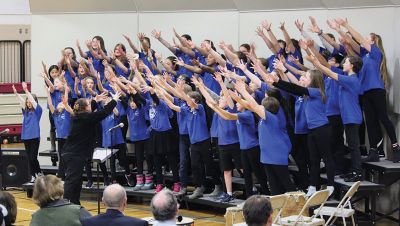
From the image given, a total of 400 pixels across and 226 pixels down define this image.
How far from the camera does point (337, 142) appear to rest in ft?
33.4

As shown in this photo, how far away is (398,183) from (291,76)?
2.19 m

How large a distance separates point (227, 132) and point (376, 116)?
2063mm

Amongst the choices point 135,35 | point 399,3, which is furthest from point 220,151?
point 135,35

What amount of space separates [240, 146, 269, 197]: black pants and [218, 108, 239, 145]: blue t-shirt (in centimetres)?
36

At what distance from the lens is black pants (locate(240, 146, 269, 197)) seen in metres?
10.1

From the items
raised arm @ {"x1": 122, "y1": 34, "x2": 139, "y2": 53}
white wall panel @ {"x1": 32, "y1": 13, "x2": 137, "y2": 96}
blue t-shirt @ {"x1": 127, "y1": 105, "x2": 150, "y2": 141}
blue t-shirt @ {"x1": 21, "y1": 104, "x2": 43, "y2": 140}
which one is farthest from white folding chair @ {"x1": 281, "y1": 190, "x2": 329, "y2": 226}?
white wall panel @ {"x1": 32, "y1": 13, "x2": 137, "y2": 96}

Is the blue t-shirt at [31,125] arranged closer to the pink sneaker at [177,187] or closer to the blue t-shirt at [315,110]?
the pink sneaker at [177,187]

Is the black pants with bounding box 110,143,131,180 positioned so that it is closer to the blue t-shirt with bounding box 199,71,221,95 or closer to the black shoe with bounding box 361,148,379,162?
the blue t-shirt with bounding box 199,71,221,95

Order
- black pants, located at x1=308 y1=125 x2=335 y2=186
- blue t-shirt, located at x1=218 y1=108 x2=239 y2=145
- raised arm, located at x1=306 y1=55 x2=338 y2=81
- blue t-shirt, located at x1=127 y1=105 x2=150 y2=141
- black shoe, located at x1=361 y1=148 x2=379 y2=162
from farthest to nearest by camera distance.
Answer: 1. blue t-shirt, located at x1=127 y1=105 x2=150 y2=141
2. blue t-shirt, located at x1=218 y1=108 x2=239 y2=145
3. black shoe, located at x1=361 y1=148 x2=379 y2=162
4. black pants, located at x1=308 y1=125 x2=335 y2=186
5. raised arm, located at x1=306 y1=55 x2=338 y2=81

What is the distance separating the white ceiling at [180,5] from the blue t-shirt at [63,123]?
9.10 ft

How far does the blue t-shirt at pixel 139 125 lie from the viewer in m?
12.2

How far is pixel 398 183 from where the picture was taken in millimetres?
10586

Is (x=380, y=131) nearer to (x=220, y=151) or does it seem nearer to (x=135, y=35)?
(x=220, y=151)

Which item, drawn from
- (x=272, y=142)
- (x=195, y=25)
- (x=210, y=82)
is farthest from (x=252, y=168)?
(x=195, y=25)
